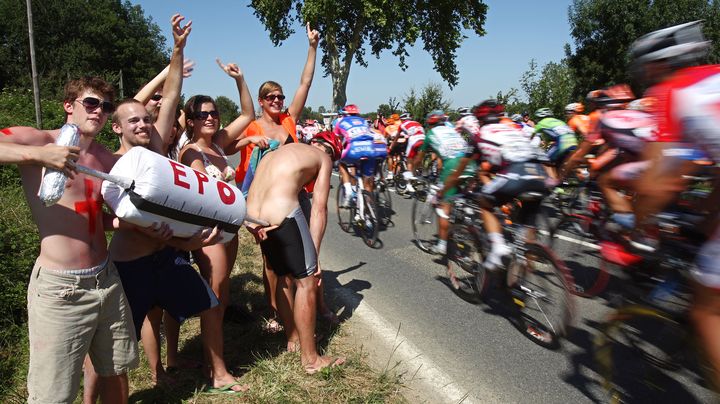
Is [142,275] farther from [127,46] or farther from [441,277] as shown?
[127,46]

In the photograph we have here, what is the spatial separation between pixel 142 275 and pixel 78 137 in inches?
40.8

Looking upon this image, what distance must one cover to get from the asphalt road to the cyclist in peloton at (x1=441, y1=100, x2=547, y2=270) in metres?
0.62

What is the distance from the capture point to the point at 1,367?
12.1 ft

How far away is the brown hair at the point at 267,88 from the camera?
15.6 feet

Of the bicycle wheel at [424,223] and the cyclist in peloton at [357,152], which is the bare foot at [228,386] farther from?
the cyclist in peloton at [357,152]

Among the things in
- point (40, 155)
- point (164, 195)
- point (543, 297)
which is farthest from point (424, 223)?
point (40, 155)

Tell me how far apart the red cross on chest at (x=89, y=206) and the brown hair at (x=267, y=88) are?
2606mm

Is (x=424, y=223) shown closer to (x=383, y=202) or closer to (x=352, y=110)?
(x=383, y=202)

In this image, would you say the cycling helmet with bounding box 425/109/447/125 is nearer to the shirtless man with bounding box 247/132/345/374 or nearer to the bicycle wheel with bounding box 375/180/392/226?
the bicycle wheel with bounding box 375/180/392/226

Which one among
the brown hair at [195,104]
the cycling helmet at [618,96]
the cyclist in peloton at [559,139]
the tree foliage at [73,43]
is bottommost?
the cyclist in peloton at [559,139]

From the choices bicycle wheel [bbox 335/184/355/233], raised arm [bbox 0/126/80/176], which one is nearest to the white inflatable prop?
raised arm [bbox 0/126/80/176]

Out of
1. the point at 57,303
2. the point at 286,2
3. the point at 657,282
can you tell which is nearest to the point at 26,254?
the point at 57,303

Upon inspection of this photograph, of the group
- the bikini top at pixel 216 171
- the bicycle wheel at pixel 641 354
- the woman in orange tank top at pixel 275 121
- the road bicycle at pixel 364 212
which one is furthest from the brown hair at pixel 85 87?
the road bicycle at pixel 364 212

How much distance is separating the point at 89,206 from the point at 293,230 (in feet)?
4.22
